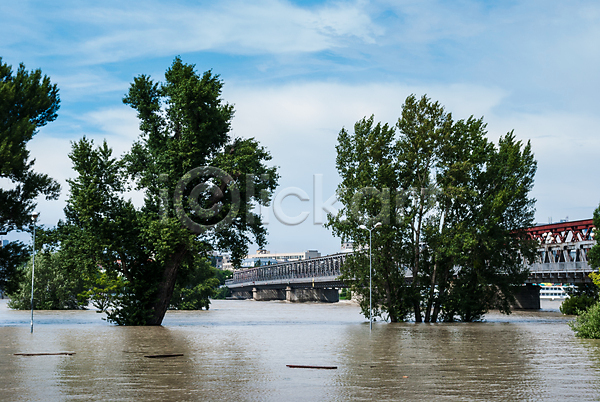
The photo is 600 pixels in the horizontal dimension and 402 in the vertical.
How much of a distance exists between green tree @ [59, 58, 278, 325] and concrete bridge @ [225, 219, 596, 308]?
1486cm

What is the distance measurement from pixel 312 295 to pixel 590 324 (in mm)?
127774

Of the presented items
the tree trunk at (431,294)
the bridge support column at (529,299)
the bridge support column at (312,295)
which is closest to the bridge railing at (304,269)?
Answer: the bridge support column at (312,295)

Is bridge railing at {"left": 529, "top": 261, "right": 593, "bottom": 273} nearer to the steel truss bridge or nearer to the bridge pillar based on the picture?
the steel truss bridge

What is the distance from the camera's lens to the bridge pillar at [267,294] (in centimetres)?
17582

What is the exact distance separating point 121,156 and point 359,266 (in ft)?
66.7

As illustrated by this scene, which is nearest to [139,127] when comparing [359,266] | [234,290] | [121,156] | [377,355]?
[121,156]

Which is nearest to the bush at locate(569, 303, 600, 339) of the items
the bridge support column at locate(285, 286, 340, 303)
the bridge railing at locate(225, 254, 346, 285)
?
the bridge railing at locate(225, 254, 346, 285)

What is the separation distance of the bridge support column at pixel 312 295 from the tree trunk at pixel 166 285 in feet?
358

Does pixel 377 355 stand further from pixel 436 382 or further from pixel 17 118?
pixel 17 118

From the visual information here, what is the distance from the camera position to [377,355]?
22.2 m

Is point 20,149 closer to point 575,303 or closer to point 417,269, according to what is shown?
point 417,269

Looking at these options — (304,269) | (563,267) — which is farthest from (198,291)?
(304,269)

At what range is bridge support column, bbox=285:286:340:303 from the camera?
506 ft

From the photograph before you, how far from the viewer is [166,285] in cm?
4403
